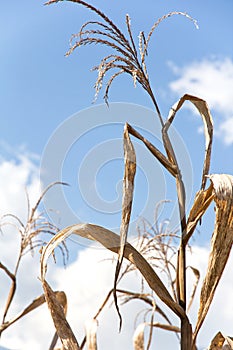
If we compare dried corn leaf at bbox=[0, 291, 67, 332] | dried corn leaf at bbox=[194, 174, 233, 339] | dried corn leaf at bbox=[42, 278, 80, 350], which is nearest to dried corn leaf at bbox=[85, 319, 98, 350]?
dried corn leaf at bbox=[0, 291, 67, 332]

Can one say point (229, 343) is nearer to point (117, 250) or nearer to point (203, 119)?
point (117, 250)

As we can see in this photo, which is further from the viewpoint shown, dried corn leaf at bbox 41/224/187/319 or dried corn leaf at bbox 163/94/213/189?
dried corn leaf at bbox 163/94/213/189

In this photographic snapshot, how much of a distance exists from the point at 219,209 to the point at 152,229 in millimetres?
2147

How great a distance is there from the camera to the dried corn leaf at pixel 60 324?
141 centimetres

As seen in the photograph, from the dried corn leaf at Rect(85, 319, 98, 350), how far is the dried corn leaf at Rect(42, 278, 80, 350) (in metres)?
0.72

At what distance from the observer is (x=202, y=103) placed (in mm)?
1731

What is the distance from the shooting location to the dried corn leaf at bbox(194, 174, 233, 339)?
131 centimetres

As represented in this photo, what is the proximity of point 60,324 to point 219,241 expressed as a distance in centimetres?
50

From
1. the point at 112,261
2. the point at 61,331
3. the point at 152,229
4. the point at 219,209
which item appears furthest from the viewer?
the point at 152,229

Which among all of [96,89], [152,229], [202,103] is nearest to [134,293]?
[152,229]

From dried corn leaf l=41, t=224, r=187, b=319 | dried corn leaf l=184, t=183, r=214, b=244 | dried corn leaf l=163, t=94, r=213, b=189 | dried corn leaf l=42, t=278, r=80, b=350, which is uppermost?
dried corn leaf l=163, t=94, r=213, b=189

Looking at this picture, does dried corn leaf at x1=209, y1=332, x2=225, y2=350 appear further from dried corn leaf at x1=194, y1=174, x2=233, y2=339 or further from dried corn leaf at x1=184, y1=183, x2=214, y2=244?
dried corn leaf at x1=184, y1=183, x2=214, y2=244

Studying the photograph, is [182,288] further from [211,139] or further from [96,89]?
[96,89]

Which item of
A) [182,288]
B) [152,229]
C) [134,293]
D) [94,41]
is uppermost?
[152,229]
